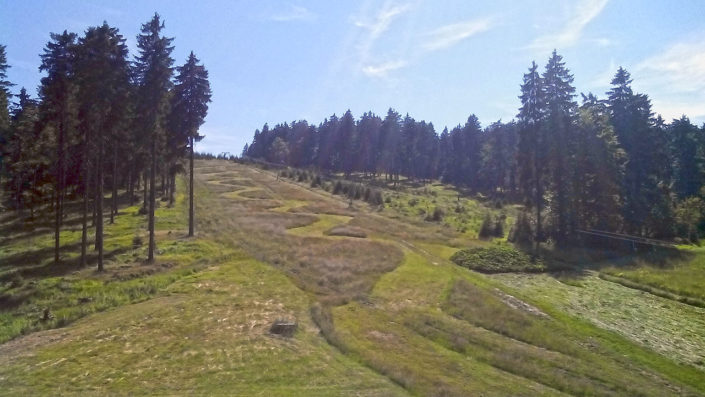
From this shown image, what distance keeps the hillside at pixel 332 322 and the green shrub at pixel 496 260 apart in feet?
4.34

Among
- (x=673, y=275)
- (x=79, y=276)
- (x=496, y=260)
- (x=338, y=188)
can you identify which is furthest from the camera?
(x=338, y=188)

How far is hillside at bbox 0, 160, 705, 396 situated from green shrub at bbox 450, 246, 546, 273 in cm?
132

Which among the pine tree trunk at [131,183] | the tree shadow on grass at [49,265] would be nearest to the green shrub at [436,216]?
the tree shadow on grass at [49,265]

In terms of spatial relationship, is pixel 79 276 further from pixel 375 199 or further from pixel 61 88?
pixel 375 199

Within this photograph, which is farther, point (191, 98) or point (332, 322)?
point (191, 98)

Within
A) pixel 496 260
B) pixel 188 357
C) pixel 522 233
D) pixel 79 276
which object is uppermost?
pixel 522 233

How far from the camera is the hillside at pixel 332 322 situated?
1684cm

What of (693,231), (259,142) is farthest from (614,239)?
(259,142)

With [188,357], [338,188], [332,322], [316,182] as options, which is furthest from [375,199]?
[188,357]

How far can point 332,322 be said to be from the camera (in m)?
22.9

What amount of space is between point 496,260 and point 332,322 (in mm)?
18586

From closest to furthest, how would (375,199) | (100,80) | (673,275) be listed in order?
(100,80) < (673,275) < (375,199)

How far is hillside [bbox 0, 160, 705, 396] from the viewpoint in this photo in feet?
55.3

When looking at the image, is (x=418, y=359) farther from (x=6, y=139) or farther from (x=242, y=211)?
(x=6, y=139)
